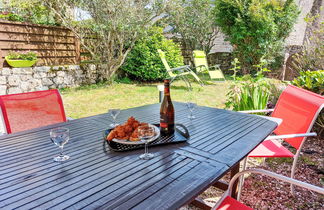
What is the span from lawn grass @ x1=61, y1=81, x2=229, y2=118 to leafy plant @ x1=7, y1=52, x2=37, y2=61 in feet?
3.34

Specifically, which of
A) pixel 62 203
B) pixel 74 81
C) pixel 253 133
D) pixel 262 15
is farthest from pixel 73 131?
pixel 262 15

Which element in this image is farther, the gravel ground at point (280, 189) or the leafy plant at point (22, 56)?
the leafy plant at point (22, 56)

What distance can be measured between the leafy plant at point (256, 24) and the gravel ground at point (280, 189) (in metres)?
5.35

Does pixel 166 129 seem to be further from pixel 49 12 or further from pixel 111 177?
pixel 49 12

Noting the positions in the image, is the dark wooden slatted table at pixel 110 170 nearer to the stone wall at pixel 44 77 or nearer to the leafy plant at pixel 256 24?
the stone wall at pixel 44 77

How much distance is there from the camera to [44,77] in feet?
18.5

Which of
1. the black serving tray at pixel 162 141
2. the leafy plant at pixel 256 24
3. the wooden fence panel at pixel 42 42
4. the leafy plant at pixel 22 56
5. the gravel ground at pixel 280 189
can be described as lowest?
the gravel ground at pixel 280 189

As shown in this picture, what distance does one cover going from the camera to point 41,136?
134 centimetres

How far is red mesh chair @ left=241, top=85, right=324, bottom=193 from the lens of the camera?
5.44 feet

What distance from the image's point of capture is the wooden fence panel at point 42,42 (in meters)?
5.05

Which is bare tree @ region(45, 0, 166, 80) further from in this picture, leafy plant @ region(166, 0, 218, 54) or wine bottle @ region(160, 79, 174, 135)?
wine bottle @ region(160, 79, 174, 135)

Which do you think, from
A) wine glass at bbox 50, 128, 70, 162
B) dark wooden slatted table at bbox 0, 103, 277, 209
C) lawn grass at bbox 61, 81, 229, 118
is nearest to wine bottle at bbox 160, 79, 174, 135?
dark wooden slatted table at bbox 0, 103, 277, 209

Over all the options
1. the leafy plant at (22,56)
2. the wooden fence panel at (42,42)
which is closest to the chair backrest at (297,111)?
the leafy plant at (22,56)

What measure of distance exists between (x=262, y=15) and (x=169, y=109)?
7.19 meters
